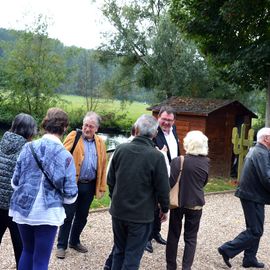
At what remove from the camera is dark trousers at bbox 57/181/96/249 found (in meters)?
5.07

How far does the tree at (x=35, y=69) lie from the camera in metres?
33.8

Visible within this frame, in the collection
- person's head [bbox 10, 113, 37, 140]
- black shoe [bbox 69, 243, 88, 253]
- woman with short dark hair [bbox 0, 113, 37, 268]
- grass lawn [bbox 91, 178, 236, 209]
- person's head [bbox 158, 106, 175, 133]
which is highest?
person's head [bbox 158, 106, 175, 133]

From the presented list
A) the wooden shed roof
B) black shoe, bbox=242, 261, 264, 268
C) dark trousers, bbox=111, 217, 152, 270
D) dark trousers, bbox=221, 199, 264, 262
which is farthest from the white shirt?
the wooden shed roof

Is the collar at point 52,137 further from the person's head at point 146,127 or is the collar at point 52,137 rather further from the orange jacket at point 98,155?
the orange jacket at point 98,155

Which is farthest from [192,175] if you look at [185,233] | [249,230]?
[249,230]

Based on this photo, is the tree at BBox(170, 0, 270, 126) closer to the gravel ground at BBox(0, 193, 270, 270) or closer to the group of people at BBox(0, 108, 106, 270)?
the gravel ground at BBox(0, 193, 270, 270)

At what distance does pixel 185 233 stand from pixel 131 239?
1009mm

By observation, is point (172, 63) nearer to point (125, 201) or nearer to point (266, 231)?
point (266, 231)

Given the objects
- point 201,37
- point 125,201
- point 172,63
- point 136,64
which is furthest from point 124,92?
point 125,201

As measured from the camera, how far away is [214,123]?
12516 millimetres

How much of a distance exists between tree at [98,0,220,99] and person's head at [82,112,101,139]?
16386 mm

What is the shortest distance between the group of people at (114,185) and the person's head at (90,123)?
1cm

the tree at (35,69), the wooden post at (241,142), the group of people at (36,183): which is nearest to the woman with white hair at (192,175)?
the group of people at (36,183)

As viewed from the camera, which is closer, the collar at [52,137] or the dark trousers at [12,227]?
the collar at [52,137]
